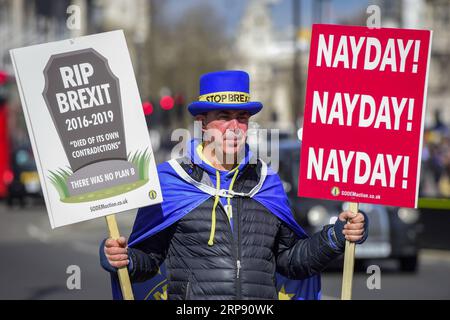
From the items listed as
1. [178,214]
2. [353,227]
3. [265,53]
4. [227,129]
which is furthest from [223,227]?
[265,53]

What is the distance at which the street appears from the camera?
1366 cm

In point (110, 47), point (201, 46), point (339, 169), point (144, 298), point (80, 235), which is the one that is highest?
point (110, 47)

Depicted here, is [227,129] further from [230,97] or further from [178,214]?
[178,214]

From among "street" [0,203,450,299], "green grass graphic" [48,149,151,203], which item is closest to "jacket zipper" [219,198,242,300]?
"green grass graphic" [48,149,151,203]

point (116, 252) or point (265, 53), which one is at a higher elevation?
point (116, 252)

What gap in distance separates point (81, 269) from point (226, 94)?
11254 millimetres

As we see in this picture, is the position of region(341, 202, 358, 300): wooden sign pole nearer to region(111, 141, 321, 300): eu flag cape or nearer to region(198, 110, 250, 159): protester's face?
region(111, 141, 321, 300): eu flag cape

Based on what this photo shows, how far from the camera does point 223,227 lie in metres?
5.52

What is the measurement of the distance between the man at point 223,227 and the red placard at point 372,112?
33 cm

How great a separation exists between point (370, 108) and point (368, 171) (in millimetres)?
303
